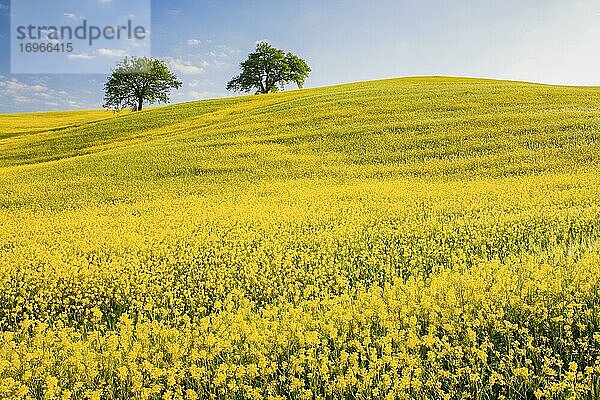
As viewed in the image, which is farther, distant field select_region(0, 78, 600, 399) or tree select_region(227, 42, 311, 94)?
tree select_region(227, 42, 311, 94)

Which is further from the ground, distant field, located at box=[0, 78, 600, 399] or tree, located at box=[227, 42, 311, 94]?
tree, located at box=[227, 42, 311, 94]

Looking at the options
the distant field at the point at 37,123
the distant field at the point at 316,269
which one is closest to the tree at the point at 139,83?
the distant field at the point at 37,123

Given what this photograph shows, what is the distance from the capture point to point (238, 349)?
482cm

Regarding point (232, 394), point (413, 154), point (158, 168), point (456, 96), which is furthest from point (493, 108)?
point (232, 394)

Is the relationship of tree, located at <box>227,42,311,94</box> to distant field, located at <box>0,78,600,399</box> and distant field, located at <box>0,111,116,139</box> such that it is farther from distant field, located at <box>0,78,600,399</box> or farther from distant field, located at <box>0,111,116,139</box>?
distant field, located at <box>0,78,600,399</box>

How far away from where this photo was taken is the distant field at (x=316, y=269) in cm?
434

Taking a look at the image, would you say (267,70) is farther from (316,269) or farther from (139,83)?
(316,269)

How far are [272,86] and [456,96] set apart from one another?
30439 mm

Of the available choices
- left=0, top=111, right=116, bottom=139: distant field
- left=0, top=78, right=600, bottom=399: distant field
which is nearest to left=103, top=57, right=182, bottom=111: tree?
left=0, top=111, right=116, bottom=139: distant field

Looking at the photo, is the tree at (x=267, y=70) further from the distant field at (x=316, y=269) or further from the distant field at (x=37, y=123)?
the distant field at (x=316, y=269)

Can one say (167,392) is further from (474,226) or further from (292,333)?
(474,226)

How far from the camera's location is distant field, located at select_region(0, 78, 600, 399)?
434 centimetres

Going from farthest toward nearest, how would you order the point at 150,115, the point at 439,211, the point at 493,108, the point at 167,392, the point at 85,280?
the point at 150,115
the point at 493,108
the point at 439,211
the point at 85,280
the point at 167,392

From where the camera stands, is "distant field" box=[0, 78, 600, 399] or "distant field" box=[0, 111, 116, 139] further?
"distant field" box=[0, 111, 116, 139]
